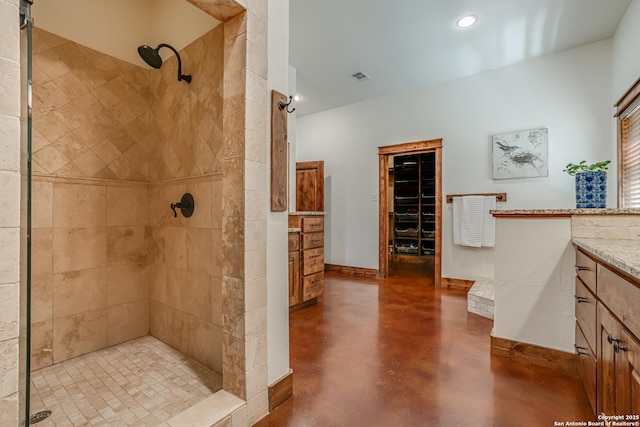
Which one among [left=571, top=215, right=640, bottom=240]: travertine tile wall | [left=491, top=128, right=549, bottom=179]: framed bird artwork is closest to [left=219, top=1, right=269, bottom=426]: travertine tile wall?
[left=571, top=215, right=640, bottom=240]: travertine tile wall

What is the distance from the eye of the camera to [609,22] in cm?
285

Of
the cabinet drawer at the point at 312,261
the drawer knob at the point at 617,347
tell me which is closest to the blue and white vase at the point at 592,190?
the drawer knob at the point at 617,347

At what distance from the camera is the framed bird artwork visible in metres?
3.47

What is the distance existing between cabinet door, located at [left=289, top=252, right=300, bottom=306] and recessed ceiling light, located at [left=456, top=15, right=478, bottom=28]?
2773mm

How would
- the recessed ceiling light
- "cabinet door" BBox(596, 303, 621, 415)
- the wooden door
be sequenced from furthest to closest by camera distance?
the wooden door < the recessed ceiling light < "cabinet door" BBox(596, 303, 621, 415)

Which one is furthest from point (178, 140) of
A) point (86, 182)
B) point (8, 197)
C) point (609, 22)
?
point (609, 22)

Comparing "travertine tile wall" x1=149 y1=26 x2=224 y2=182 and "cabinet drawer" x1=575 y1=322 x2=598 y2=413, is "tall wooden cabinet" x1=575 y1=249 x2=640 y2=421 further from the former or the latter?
"travertine tile wall" x1=149 y1=26 x2=224 y2=182

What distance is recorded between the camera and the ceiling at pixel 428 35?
8.66ft

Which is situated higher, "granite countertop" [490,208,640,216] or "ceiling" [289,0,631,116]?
"ceiling" [289,0,631,116]

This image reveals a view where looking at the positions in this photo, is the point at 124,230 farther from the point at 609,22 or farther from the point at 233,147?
the point at 609,22

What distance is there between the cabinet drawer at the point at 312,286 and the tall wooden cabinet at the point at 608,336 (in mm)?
2192

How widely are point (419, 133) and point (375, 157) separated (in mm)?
754

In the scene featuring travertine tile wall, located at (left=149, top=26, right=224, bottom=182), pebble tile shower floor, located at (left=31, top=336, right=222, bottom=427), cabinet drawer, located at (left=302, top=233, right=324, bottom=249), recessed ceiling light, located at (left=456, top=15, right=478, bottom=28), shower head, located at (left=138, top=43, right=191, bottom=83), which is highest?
recessed ceiling light, located at (left=456, top=15, right=478, bottom=28)

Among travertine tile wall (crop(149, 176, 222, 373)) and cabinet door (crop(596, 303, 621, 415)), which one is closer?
cabinet door (crop(596, 303, 621, 415))
